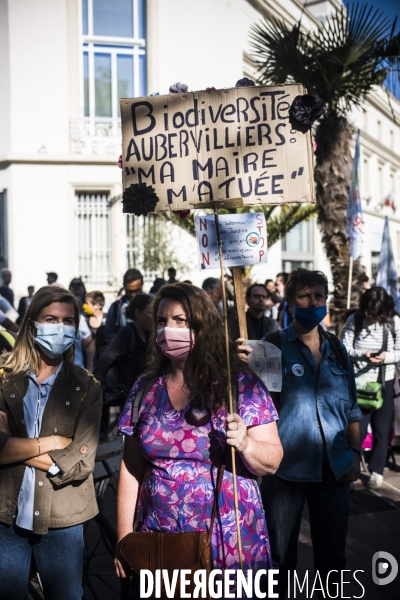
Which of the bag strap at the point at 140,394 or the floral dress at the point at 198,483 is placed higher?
the bag strap at the point at 140,394

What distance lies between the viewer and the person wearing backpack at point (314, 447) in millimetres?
3156

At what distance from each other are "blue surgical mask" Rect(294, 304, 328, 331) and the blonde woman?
3.90 feet

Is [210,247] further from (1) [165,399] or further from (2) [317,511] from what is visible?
(2) [317,511]

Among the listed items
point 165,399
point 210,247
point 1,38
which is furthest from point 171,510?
point 1,38

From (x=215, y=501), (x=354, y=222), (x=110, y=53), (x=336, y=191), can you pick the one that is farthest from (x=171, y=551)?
(x=110, y=53)

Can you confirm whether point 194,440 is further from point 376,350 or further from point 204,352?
point 376,350

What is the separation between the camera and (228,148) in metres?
3.04

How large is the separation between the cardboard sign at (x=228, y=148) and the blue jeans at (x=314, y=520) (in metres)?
1.45

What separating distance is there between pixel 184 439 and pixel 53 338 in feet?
2.78

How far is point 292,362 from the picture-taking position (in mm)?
3332

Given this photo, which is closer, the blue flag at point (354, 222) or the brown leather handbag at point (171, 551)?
the brown leather handbag at point (171, 551)

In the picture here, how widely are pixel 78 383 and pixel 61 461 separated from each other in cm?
37

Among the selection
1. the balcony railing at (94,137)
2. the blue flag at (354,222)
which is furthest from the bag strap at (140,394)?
the balcony railing at (94,137)

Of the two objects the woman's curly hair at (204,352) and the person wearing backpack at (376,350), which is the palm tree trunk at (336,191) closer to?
the person wearing backpack at (376,350)
